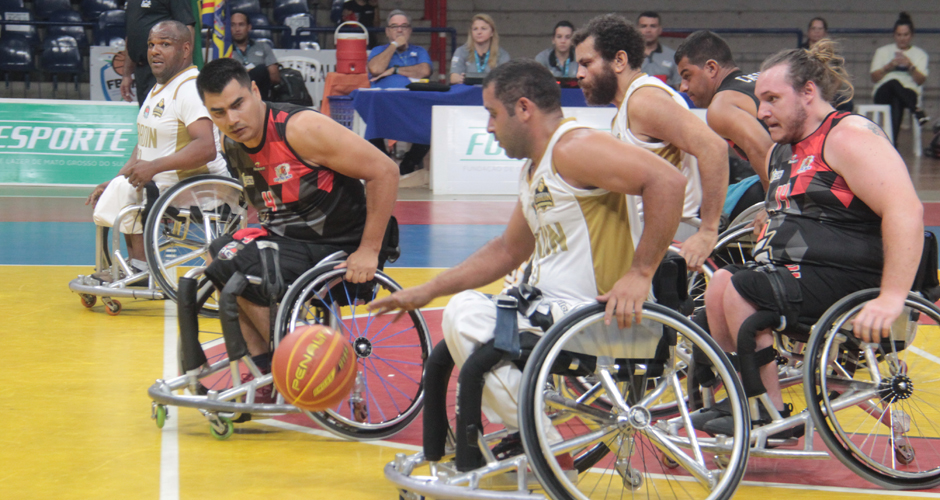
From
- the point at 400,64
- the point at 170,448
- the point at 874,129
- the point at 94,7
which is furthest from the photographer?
the point at 94,7

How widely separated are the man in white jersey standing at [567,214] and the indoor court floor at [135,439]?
0.70 m

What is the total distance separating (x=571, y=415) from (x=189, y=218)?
2.97 meters

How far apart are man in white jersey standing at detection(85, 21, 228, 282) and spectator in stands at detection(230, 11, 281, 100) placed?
17.0 ft

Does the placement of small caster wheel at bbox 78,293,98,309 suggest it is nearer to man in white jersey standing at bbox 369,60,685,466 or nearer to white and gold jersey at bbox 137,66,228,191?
white and gold jersey at bbox 137,66,228,191

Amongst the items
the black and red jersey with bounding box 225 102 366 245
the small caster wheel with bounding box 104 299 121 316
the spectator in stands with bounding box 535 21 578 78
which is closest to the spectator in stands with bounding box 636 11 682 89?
the spectator in stands with bounding box 535 21 578 78

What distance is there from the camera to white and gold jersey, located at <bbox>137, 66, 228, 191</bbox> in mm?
5340

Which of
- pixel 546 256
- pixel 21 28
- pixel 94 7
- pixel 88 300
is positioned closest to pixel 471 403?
pixel 546 256

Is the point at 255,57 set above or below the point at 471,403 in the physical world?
above

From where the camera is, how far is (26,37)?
13.5 meters

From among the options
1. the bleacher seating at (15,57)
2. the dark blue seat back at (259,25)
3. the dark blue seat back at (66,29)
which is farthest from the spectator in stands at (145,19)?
the dark blue seat back at (66,29)

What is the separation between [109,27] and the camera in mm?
13266

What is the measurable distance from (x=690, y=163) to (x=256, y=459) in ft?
6.63

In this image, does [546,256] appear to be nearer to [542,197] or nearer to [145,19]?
[542,197]

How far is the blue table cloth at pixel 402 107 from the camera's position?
32.1ft
